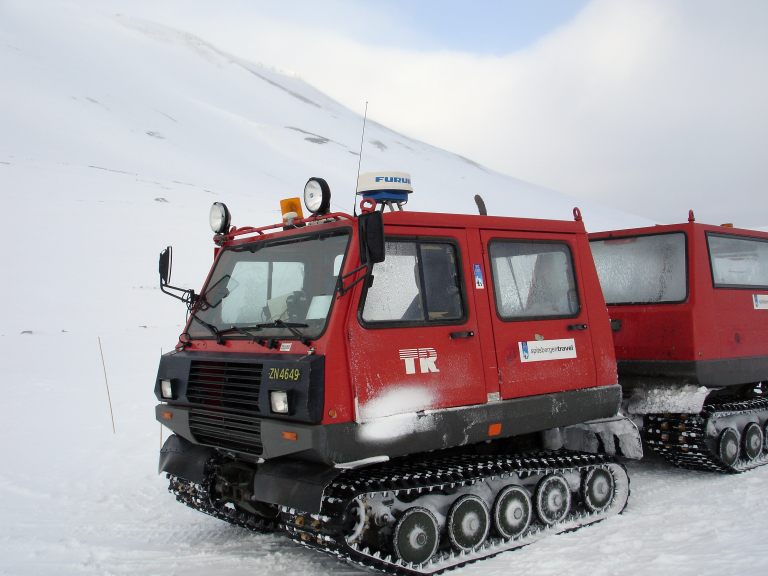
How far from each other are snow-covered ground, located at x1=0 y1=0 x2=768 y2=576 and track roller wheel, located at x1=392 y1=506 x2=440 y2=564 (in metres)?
0.45

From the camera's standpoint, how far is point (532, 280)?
6027 mm

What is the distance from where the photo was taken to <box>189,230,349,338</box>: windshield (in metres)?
5.10

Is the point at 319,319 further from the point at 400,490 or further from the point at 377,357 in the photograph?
the point at 400,490

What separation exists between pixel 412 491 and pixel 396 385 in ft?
2.53

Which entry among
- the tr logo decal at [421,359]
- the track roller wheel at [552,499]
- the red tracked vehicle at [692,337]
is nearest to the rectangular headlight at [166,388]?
the tr logo decal at [421,359]

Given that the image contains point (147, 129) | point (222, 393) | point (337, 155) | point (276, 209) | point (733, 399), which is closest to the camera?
point (222, 393)

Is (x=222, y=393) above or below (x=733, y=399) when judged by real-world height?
above

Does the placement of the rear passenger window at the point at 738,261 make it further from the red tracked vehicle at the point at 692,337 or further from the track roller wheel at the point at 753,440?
the track roller wheel at the point at 753,440

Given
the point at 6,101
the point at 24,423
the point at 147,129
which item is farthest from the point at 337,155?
the point at 24,423

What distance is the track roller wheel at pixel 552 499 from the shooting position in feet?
19.2

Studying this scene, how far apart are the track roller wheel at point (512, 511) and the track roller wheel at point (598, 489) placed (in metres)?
0.68

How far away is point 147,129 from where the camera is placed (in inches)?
2160

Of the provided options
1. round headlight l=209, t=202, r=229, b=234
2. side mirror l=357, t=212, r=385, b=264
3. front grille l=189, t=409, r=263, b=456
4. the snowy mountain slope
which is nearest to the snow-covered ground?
the snowy mountain slope

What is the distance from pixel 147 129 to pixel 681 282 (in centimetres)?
5291
